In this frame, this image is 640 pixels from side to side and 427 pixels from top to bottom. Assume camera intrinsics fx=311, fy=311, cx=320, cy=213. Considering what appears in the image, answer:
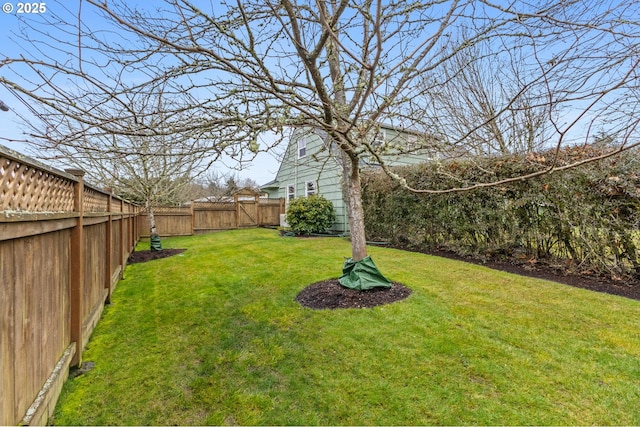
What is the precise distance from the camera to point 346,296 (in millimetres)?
4000

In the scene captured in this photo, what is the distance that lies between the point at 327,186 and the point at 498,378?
10.6m

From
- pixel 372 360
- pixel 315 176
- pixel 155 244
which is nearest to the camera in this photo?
pixel 372 360

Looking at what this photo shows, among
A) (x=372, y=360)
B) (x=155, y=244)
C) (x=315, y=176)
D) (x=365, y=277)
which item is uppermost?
(x=315, y=176)

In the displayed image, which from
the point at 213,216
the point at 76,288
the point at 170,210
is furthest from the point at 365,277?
the point at 213,216

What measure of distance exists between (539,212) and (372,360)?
459 cm

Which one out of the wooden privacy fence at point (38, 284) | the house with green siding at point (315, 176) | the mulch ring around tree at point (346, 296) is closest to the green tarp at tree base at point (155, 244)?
the house with green siding at point (315, 176)

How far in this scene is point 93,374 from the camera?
2639 millimetres

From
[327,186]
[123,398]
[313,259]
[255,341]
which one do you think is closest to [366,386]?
[255,341]

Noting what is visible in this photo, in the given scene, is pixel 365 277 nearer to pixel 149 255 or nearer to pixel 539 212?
pixel 539 212

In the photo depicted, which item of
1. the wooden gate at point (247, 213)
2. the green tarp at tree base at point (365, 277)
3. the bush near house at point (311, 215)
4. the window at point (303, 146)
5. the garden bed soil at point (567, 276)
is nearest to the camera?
the green tarp at tree base at point (365, 277)

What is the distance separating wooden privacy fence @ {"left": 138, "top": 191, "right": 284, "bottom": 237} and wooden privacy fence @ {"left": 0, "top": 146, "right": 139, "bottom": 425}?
36.4ft

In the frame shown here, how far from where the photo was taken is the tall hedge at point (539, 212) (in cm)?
454

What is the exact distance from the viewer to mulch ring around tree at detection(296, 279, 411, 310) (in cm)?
383

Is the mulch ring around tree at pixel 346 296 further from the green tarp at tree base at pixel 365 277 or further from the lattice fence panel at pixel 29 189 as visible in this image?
the lattice fence panel at pixel 29 189
